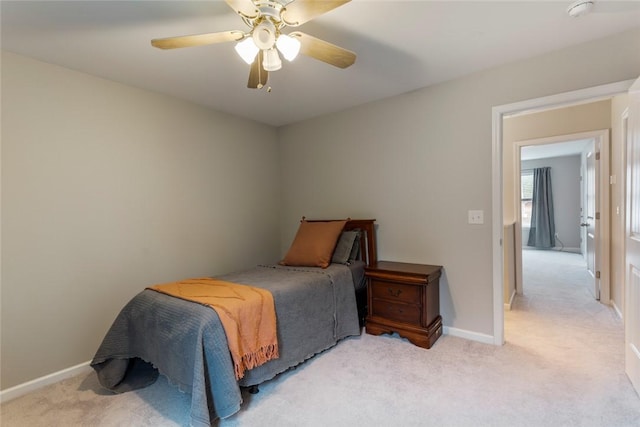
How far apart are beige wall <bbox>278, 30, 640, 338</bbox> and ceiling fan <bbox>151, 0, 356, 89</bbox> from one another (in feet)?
4.71

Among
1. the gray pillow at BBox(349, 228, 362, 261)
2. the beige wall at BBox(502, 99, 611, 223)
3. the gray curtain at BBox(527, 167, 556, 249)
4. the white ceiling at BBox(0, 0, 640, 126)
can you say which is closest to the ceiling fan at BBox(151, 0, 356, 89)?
the white ceiling at BBox(0, 0, 640, 126)

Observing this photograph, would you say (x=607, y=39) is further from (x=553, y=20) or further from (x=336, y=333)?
(x=336, y=333)

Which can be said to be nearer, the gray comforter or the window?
the gray comforter

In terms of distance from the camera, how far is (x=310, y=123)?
3.75 m

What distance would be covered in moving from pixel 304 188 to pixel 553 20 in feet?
8.73

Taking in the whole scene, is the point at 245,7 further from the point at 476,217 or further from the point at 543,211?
the point at 543,211

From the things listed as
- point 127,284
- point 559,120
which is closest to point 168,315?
point 127,284

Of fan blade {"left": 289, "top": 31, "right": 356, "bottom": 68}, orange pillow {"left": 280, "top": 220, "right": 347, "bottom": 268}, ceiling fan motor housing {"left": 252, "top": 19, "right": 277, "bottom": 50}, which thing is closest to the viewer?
ceiling fan motor housing {"left": 252, "top": 19, "right": 277, "bottom": 50}

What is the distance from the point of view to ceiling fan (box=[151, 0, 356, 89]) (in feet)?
4.38

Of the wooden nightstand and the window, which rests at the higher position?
the window

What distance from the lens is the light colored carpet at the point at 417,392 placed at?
5.73 feet

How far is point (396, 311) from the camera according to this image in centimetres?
272

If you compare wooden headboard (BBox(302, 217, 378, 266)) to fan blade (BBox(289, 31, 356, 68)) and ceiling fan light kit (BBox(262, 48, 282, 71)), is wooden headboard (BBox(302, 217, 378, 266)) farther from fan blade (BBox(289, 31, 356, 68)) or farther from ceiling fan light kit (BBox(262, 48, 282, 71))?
ceiling fan light kit (BBox(262, 48, 282, 71))

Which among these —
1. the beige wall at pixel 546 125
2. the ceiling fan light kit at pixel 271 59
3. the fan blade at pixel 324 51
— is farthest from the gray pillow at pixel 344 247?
the beige wall at pixel 546 125
